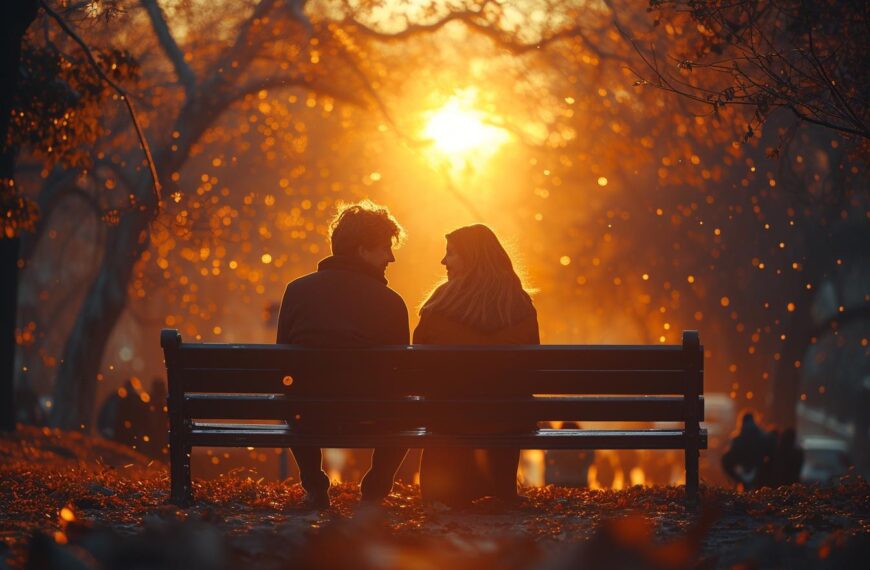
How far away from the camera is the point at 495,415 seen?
750 cm

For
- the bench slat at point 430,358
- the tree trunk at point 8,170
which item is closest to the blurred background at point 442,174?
the tree trunk at point 8,170

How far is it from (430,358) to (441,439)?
1.36 feet

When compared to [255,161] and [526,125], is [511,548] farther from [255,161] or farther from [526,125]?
[255,161]

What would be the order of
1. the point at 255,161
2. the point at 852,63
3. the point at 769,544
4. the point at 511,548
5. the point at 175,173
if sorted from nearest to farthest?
the point at 511,548 → the point at 769,544 → the point at 852,63 → the point at 175,173 → the point at 255,161

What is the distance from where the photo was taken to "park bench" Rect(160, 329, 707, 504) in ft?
24.5

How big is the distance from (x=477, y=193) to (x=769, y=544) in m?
30.6

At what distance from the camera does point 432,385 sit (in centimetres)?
751

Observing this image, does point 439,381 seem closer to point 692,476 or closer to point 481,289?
point 481,289

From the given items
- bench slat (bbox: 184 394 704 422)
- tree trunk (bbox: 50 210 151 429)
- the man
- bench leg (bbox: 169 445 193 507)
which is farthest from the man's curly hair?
tree trunk (bbox: 50 210 151 429)

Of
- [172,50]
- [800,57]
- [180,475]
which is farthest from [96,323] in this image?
[180,475]

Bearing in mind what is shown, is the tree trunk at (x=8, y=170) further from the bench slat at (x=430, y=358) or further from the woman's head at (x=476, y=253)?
the woman's head at (x=476, y=253)

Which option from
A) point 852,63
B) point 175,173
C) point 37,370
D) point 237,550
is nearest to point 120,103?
point 175,173

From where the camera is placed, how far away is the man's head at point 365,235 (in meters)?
7.78

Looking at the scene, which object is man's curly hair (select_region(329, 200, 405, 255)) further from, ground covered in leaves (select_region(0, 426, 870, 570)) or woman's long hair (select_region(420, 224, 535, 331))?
ground covered in leaves (select_region(0, 426, 870, 570))
